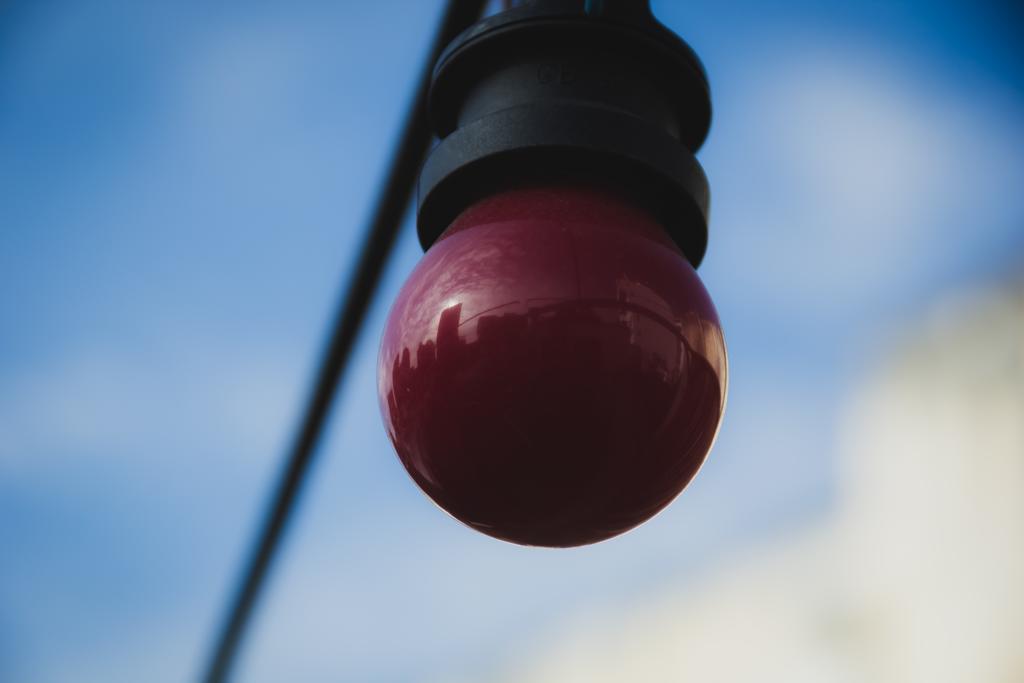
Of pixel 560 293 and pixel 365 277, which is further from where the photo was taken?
pixel 365 277

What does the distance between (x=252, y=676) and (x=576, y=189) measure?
4.96 feet

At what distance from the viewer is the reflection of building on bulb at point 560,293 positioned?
0.78ft

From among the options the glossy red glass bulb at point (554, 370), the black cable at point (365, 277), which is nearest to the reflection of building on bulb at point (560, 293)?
the glossy red glass bulb at point (554, 370)

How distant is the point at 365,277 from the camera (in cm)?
52

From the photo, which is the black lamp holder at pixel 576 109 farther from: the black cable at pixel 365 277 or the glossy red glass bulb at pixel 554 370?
the black cable at pixel 365 277

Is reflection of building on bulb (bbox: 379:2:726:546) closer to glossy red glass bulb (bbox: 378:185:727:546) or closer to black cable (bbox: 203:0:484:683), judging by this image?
glossy red glass bulb (bbox: 378:185:727:546)

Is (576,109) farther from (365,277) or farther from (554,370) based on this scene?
(365,277)

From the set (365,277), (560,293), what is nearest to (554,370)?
(560,293)

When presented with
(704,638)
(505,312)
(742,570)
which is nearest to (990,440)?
(742,570)

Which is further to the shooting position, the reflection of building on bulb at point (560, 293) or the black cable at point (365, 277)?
the black cable at point (365, 277)

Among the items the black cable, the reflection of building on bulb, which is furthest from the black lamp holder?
the black cable

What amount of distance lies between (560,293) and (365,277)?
0.30 m

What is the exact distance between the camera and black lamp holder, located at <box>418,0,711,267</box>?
0.93 ft

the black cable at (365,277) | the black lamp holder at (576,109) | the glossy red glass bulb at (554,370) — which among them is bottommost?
the glossy red glass bulb at (554,370)
